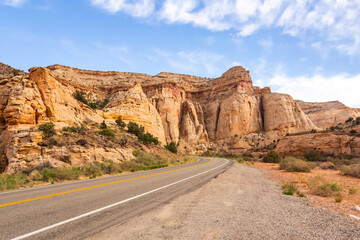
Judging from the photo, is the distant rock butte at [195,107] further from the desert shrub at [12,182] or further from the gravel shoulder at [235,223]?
the gravel shoulder at [235,223]

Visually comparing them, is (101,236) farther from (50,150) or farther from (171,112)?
(171,112)

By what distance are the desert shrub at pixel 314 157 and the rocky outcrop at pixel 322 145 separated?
89cm

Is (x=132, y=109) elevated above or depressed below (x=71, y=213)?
above

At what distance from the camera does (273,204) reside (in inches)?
208

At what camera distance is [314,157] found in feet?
77.2

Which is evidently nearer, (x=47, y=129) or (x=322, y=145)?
(x=47, y=129)

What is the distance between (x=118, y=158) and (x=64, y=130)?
5.77m

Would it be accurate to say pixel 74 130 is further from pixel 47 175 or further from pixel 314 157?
pixel 314 157

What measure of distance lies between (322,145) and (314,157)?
122 inches

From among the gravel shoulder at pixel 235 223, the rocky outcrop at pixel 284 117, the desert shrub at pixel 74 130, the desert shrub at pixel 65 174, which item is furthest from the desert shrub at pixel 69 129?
the rocky outcrop at pixel 284 117

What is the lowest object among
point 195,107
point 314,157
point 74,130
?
point 314,157

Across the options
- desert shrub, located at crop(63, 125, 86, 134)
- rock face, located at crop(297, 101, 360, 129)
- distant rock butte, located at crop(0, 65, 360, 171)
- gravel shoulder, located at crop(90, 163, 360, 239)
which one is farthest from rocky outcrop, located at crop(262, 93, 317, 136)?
gravel shoulder, located at crop(90, 163, 360, 239)

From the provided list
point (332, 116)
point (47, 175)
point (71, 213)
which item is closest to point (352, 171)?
point (71, 213)

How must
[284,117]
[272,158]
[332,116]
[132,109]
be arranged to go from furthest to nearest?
[332,116] < [284,117] < [132,109] < [272,158]
